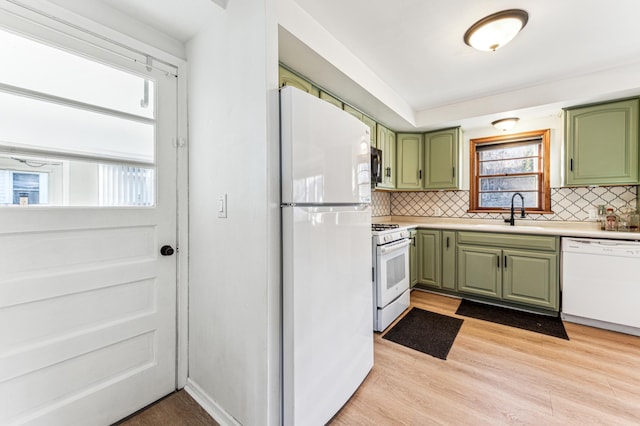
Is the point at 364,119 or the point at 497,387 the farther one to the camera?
the point at 364,119

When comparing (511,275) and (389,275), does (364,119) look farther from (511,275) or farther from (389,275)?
(511,275)

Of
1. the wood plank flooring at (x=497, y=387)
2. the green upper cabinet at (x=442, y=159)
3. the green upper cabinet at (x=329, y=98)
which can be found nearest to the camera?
the wood plank flooring at (x=497, y=387)

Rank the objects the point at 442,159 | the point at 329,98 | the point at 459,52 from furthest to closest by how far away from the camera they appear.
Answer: the point at 442,159
the point at 329,98
the point at 459,52

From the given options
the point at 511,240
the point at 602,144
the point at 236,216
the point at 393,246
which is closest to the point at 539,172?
the point at 602,144

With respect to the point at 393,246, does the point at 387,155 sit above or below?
above

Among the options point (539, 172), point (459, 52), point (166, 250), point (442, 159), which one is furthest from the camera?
point (442, 159)

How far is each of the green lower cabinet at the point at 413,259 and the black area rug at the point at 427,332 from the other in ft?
1.91

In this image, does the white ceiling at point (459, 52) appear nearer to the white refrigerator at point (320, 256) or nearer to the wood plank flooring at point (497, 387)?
the white refrigerator at point (320, 256)

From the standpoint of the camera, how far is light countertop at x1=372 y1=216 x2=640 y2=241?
2.41 meters

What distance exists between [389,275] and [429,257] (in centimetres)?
115

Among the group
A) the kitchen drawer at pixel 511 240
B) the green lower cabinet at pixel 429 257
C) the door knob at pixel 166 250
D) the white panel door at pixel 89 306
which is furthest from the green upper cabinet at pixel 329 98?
the kitchen drawer at pixel 511 240

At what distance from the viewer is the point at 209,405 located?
1.52 m

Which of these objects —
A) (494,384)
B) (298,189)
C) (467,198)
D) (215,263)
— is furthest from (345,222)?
(467,198)

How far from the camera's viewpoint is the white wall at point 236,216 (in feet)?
4.07
